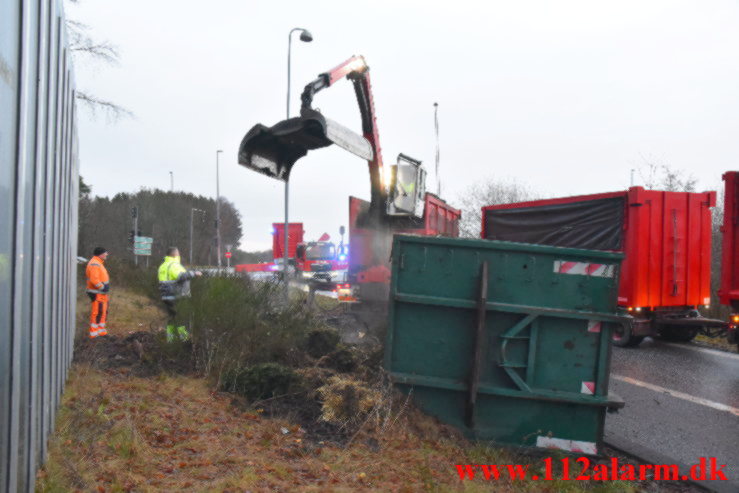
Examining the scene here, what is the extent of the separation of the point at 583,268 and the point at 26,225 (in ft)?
12.3

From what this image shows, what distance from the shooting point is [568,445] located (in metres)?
4.18

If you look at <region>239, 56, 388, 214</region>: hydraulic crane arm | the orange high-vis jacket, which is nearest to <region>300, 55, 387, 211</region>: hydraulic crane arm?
<region>239, 56, 388, 214</region>: hydraulic crane arm

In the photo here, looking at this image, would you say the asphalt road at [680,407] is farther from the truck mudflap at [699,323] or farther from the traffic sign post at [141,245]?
the traffic sign post at [141,245]

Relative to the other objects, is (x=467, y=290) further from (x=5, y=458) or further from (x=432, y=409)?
(x=5, y=458)

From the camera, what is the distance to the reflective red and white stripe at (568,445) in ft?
13.7

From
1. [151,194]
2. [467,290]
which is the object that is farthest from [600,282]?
[151,194]

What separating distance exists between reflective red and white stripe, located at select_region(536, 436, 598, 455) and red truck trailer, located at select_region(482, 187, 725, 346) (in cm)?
590

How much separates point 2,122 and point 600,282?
397 cm

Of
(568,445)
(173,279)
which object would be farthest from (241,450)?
(173,279)

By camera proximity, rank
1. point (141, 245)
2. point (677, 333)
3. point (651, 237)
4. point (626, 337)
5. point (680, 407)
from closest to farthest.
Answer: point (680, 407) → point (651, 237) → point (626, 337) → point (677, 333) → point (141, 245)

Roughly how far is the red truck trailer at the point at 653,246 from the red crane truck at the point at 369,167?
3.07m

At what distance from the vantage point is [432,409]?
4.38m

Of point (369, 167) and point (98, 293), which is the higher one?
point (369, 167)

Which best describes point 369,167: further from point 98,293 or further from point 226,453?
point 226,453
